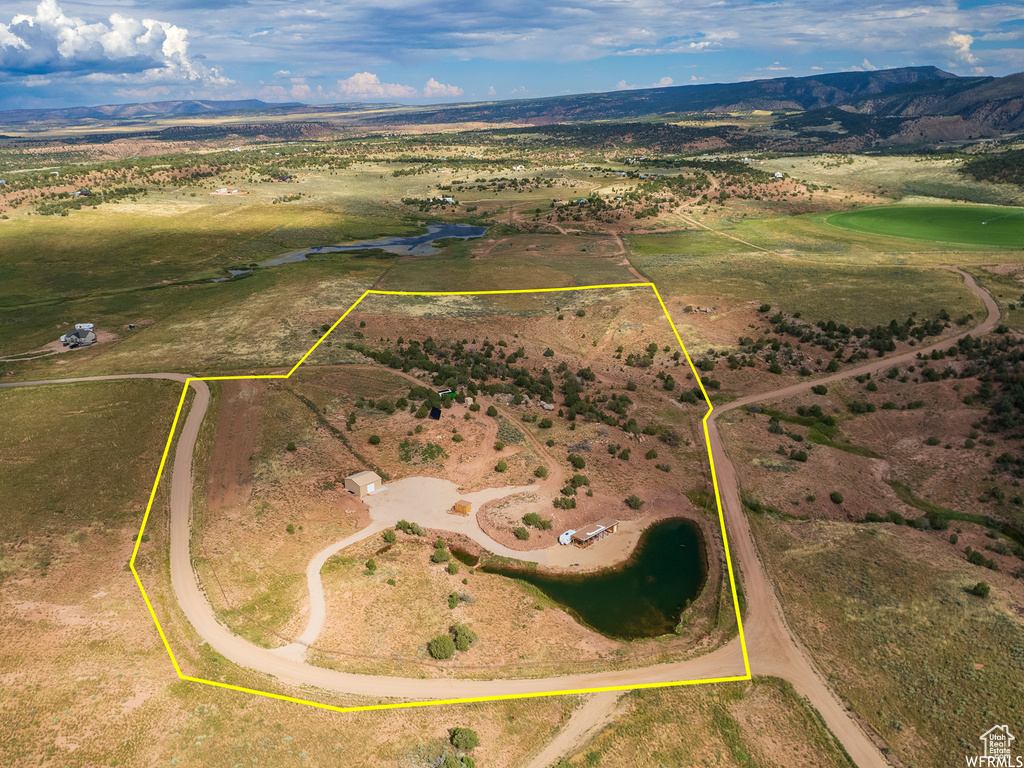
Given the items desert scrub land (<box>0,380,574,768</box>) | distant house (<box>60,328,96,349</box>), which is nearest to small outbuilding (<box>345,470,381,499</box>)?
desert scrub land (<box>0,380,574,768</box>)

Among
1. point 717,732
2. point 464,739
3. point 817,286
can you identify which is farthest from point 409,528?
point 817,286

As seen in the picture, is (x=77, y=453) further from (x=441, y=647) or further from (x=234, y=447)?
(x=441, y=647)

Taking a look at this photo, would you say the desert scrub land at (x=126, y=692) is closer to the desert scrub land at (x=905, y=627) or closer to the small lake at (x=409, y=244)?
the desert scrub land at (x=905, y=627)

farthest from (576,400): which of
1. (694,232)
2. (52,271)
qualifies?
(52,271)

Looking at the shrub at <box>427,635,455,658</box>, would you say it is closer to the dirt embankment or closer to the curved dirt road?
the curved dirt road

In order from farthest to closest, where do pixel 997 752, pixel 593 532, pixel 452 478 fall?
1. pixel 452 478
2. pixel 593 532
3. pixel 997 752

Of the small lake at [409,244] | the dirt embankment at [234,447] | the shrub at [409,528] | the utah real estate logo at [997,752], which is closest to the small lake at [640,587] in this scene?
the shrub at [409,528]
